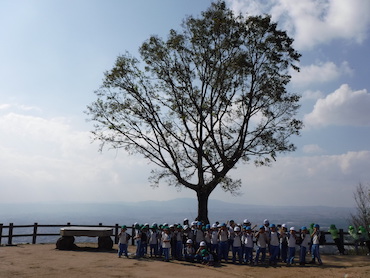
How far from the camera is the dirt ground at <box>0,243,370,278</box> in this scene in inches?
446

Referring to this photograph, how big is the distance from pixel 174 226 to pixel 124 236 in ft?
7.42

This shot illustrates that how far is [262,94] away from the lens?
2070 cm

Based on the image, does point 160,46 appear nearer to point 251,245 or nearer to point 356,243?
point 251,245

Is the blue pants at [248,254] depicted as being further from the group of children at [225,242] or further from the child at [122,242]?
the child at [122,242]

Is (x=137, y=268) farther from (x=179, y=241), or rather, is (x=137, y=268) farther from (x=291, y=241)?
(x=291, y=241)

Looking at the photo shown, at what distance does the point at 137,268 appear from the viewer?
40.7 feet

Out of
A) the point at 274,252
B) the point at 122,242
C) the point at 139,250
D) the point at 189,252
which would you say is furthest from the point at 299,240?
the point at 122,242

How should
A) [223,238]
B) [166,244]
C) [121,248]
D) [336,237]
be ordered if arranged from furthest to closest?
[336,237], [121,248], [166,244], [223,238]

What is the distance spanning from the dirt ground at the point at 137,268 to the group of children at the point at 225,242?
56 centimetres

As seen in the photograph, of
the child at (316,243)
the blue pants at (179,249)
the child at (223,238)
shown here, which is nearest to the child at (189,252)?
the blue pants at (179,249)

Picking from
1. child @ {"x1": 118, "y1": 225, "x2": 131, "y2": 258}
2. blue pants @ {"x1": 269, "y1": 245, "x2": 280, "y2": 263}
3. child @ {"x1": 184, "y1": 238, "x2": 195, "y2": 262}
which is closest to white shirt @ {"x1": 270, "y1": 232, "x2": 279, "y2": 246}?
blue pants @ {"x1": 269, "y1": 245, "x2": 280, "y2": 263}

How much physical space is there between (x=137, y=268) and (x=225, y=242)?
3956 mm

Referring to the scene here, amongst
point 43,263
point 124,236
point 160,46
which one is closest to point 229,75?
point 160,46

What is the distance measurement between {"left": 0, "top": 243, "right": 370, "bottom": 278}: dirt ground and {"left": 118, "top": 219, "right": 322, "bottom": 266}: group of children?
564 mm
